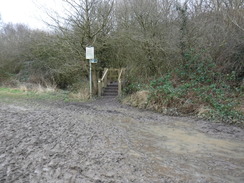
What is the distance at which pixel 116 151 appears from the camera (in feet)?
12.4

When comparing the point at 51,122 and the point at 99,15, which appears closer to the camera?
the point at 51,122

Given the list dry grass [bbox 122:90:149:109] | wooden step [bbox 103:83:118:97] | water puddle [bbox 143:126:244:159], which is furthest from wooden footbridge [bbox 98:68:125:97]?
water puddle [bbox 143:126:244:159]

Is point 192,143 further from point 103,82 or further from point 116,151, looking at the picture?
point 103,82

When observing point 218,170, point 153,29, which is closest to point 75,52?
point 153,29

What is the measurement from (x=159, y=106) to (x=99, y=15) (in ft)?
20.8

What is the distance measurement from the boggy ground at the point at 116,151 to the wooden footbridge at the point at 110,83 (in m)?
5.41

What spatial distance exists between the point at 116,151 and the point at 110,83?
9670 millimetres

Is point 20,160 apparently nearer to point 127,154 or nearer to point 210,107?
point 127,154

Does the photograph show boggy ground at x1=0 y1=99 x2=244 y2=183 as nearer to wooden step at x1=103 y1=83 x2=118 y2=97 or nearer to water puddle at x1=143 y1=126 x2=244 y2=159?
water puddle at x1=143 y1=126 x2=244 y2=159

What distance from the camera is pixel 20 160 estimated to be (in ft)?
10.6

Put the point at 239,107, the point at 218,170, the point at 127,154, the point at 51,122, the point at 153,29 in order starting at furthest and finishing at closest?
1. the point at 153,29
2. the point at 239,107
3. the point at 51,122
4. the point at 127,154
5. the point at 218,170

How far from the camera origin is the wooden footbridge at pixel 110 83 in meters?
11.6

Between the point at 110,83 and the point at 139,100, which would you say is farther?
the point at 110,83

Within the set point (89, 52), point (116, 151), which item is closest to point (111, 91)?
point (89, 52)
